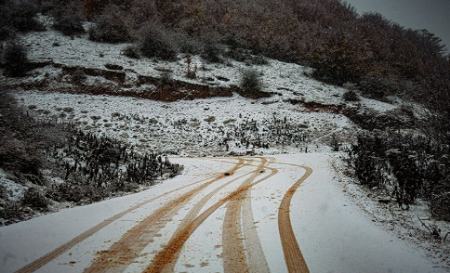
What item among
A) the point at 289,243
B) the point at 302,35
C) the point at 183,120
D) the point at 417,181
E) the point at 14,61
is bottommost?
the point at 289,243

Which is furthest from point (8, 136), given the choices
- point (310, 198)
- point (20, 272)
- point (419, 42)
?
point (419, 42)

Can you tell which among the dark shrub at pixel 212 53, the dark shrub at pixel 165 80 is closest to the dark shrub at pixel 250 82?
the dark shrub at pixel 212 53

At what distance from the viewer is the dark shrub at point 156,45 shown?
1119 inches

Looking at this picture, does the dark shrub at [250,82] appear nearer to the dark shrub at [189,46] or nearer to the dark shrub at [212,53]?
the dark shrub at [212,53]

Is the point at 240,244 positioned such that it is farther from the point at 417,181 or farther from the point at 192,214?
the point at 417,181

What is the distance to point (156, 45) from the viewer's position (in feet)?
93.9

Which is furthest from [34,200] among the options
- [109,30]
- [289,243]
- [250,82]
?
[109,30]

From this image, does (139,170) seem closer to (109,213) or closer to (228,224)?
(109,213)

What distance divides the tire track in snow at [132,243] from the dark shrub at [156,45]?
25614mm

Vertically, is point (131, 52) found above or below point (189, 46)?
below

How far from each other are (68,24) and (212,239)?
3078cm

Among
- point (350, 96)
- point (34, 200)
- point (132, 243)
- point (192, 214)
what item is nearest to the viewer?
point (132, 243)

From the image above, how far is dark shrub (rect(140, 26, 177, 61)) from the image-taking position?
28.4m

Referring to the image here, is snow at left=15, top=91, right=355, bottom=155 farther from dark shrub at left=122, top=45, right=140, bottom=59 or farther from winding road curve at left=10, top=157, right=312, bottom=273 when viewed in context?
winding road curve at left=10, top=157, right=312, bottom=273
